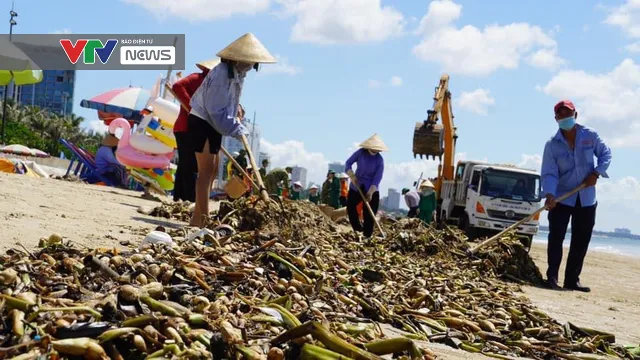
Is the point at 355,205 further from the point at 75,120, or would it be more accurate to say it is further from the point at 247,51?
the point at 75,120

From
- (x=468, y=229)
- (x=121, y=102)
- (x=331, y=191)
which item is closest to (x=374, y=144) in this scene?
(x=331, y=191)

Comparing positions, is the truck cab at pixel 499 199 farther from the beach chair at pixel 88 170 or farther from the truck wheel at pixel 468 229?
the beach chair at pixel 88 170

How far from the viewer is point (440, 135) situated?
24.9 meters

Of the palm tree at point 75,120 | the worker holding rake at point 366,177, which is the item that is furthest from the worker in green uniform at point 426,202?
the palm tree at point 75,120

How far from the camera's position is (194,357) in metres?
2.71

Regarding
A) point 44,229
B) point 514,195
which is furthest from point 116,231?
point 514,195

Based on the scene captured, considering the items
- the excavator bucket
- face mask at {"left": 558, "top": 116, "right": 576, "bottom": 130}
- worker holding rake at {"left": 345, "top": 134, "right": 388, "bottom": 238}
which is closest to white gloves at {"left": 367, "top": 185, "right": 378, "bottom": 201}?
worker holding rake at {"left": 345, "top": 134, "right": 388, "bottom": 238}

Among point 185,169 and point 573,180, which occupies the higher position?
point 573,180

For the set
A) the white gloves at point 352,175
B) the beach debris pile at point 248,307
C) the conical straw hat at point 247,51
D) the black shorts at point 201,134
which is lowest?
the beach debris pile at point 248,307

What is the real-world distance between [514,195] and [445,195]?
17.7ft

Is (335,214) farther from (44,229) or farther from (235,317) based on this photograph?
(235,317)

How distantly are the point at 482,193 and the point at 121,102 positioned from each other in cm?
1183

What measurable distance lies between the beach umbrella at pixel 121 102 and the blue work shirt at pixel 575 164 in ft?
60.6

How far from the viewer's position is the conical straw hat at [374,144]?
1085 cm
